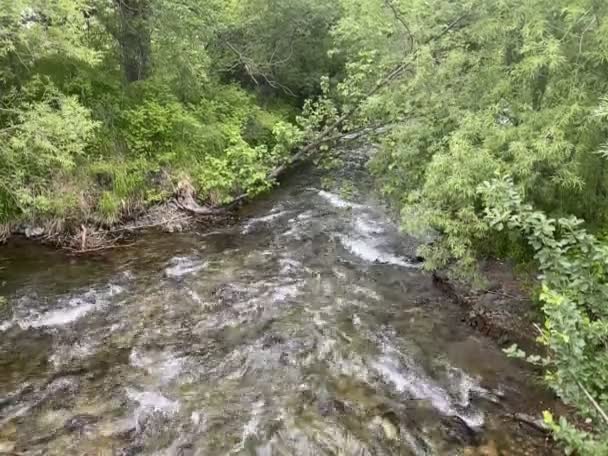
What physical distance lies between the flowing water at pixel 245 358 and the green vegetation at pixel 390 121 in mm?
879

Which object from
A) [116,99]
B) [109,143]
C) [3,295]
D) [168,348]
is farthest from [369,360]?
[116,99]

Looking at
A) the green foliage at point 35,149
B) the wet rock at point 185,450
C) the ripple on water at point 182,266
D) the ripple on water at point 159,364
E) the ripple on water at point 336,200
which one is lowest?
the wet rock at point 185,450

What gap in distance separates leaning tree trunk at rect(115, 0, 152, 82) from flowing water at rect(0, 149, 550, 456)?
15.6 ft

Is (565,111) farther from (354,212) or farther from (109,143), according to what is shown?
(109,143)

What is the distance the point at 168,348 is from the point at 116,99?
705cm

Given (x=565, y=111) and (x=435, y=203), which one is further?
(x=435, y=203)

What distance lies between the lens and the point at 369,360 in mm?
6691

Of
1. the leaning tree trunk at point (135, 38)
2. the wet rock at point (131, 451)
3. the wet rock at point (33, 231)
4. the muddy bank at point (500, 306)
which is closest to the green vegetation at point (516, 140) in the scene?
the muddy bank at point (500, 306)

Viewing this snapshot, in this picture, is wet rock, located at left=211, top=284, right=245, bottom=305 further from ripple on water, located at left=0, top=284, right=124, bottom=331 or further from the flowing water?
ripple on water, located at left=0, top=284, right=124, bottom=331

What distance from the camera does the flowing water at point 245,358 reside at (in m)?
5.33

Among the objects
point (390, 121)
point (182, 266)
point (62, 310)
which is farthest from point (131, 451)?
point (390, 121)

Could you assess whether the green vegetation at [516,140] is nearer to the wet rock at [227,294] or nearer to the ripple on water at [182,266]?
the wet rock at [227,294]

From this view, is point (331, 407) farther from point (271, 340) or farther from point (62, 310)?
point (62, 310)

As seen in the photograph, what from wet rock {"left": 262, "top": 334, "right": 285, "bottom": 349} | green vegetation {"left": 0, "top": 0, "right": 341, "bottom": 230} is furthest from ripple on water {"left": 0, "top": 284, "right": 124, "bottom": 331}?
wet rock {"left": 262, "top": 334, "right": 285, "bottom": 349}
